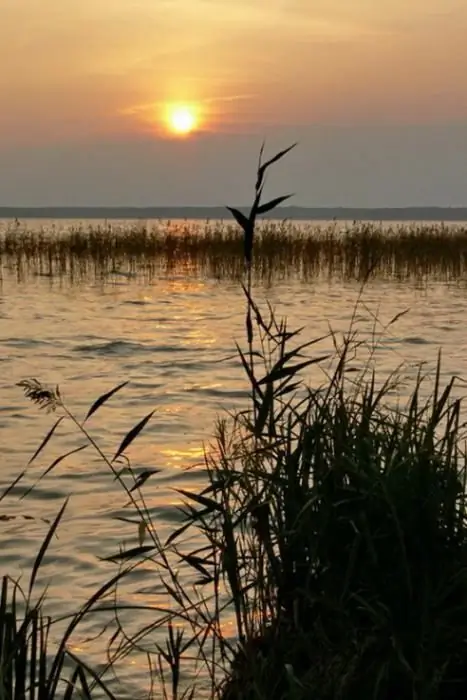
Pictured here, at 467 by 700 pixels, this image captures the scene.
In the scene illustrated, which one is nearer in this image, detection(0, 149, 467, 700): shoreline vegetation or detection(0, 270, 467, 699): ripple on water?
detection(0, 149, 467, 700): shoreline vegetation

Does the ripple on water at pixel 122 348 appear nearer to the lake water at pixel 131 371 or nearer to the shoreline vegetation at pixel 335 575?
the lake water at pixel 131 371

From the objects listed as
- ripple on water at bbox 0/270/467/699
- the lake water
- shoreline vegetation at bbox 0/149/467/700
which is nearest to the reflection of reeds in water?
the lake water

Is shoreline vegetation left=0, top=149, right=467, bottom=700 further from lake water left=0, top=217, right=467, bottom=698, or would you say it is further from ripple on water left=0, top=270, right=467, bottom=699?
ripple on water left=0, top=270, right=467, bottom=699

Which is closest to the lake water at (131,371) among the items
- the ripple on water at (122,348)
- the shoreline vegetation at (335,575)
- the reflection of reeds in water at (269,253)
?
the ripple on water at (122,348)

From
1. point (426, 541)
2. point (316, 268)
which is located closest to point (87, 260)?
point (316, 268)

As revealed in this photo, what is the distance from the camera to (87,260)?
25.6 m

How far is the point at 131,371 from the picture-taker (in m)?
11.8

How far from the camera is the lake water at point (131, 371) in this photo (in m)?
5.62

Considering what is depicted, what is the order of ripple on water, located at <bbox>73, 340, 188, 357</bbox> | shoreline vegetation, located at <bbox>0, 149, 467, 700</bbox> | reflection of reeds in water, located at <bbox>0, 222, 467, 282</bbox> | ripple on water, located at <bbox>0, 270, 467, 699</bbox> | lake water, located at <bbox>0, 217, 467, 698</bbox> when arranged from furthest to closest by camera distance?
reflection of reeds in water, located at <bbox>0, 222, 467, 282</bbox> → ripple on water, located at <bbox>73, 340, 188, 357</bbox> → ripple on water, located at <bbox>0, 270, 467, 699</bbox> → lake water, located at <bbox>0, 217, 467, 698</bbox> → shoreline vegetation, located at <bbox>0, 149, 467, 700</bbox>

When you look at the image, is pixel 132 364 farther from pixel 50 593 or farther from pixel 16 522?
pixel 50 593

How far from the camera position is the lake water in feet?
18.4

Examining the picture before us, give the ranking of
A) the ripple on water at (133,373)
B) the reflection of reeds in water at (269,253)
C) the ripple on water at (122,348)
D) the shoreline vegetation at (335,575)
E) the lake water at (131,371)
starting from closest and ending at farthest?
the shoreline vegetation at (335,575) → the lake water at (131,371) → the ripple on water at (133,373) → the ripple on water at (122,348) → the reflection of reeds in water at (269,253)

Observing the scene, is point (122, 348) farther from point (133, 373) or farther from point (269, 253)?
point (269, 253)

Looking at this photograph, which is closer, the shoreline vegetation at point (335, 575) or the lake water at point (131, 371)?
the shoreline vegetation at point (335, 575)
